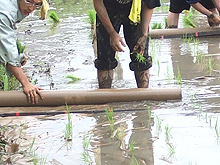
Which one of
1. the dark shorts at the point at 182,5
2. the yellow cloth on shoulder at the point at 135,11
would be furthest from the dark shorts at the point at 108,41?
the dark shorts at the point at 182,5

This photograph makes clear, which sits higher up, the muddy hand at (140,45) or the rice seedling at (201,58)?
the muddy hand at (140,45)

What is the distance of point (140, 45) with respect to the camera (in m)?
3.92

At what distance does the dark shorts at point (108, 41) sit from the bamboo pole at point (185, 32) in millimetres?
2223

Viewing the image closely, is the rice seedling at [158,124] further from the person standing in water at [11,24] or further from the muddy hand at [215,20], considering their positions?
the muddy hand at [215,20]

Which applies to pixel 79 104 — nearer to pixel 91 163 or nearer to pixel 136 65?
pixel 136 65

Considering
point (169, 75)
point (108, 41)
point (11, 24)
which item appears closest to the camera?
point (11, 24)

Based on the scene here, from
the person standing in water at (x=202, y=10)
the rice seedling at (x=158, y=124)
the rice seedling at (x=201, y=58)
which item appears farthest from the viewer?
the person standing in water at (x=202, y=10)

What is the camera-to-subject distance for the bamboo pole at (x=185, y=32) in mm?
6096

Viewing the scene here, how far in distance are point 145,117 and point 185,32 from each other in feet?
9.36

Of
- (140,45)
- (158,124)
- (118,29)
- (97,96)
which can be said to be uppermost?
(118,29)

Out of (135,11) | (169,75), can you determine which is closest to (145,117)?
(135,11)

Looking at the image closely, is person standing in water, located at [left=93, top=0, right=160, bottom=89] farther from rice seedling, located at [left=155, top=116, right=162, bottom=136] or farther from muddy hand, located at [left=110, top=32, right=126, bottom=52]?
rice seedling, located at [left=155, top=116, right=162, bottom=136]

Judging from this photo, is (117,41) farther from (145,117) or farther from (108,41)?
(145,117)

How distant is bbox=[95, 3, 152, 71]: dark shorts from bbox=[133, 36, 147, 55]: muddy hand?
0.03 meters
